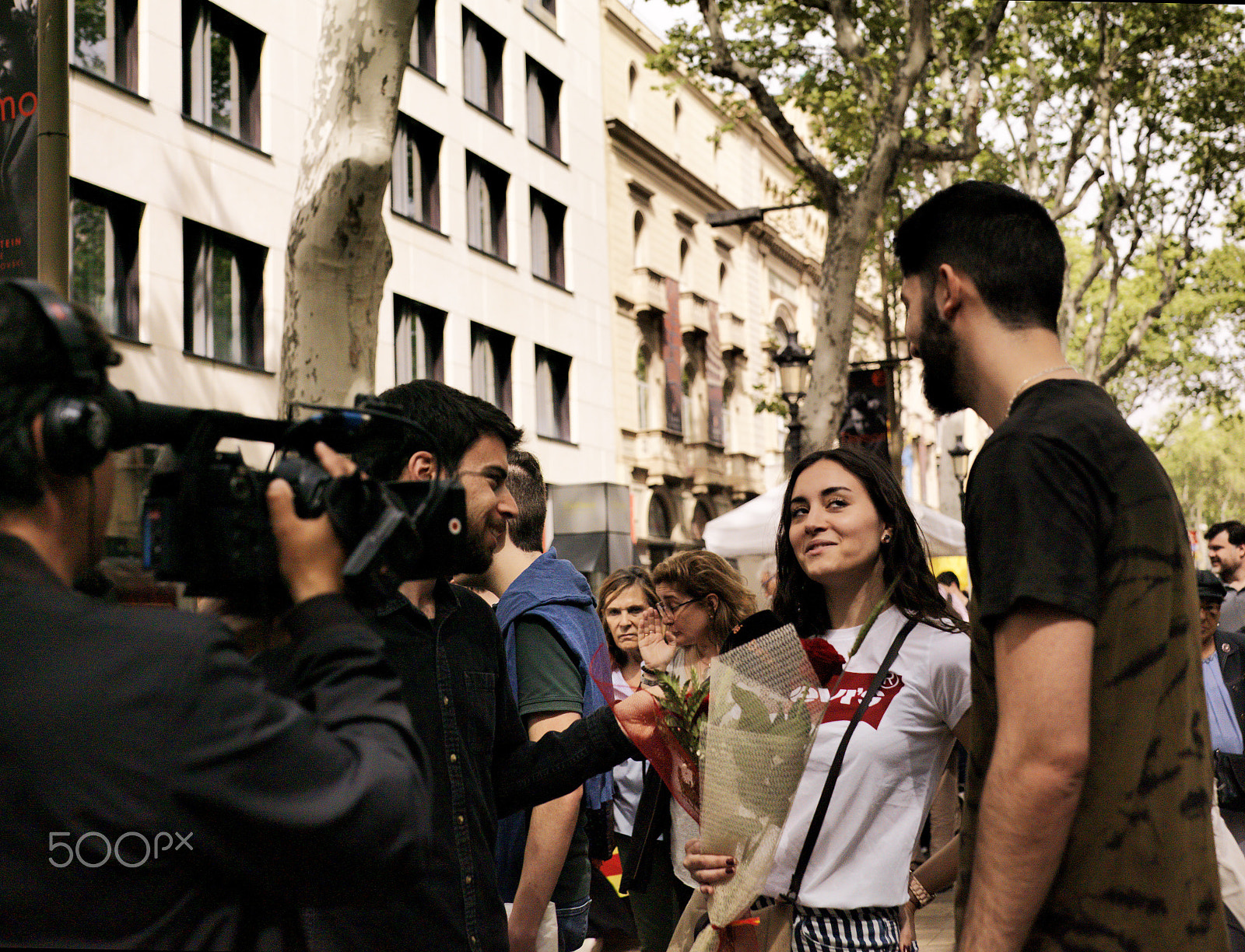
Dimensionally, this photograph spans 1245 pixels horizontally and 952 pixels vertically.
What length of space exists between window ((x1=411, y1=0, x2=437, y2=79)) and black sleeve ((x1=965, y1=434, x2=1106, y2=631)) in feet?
71.4

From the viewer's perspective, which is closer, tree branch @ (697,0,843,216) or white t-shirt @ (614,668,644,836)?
white t-shirt @ (614,668,644,836)

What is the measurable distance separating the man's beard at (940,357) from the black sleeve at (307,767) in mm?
1300

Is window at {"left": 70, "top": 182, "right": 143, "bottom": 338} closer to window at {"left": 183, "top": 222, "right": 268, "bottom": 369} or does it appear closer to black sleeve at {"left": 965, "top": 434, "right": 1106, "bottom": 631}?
window at {"left": 183, "top": 222, "right": 268, "bottom": 369}

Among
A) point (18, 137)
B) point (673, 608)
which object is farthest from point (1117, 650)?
point (18, 137)

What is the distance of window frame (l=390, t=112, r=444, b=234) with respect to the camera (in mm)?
21672

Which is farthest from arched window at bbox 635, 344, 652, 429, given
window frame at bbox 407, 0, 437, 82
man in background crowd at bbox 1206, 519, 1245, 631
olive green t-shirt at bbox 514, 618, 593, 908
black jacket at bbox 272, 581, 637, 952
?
black jacket at bbox 272, 581, 637, 952

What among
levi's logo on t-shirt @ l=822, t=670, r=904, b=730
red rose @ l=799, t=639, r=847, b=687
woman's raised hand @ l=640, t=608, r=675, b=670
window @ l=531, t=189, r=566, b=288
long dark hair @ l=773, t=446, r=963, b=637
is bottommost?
woman's raised hand @ l=640, t=608, r=675, b=670

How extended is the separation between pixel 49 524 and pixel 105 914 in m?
0.47

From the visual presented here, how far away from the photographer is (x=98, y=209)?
1538 centimetres

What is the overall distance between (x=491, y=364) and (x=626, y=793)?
1881cm

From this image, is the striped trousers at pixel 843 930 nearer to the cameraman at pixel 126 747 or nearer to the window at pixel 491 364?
the cameraman at pixel 126 747

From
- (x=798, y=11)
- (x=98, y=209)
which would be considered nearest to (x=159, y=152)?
(x=98, y=209)

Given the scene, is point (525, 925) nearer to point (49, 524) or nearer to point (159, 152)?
point (49, 524)

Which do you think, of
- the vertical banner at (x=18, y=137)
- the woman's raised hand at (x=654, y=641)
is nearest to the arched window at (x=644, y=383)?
the woman's raised hand at (x=654, y=641)
